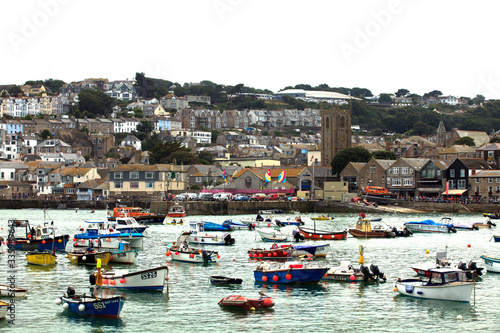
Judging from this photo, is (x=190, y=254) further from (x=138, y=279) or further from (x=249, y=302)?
(x=249, y=302)

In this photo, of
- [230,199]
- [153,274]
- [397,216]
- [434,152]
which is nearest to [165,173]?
[230,199]

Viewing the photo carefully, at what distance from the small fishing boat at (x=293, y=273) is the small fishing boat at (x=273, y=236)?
67.2ft

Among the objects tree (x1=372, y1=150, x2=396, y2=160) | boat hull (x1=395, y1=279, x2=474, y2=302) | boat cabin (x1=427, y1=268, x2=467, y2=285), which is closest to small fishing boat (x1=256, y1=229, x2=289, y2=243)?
boat hull (x1=395, y1=279, x2=474, y2=302)

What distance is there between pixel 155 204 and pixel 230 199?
39.9 feet

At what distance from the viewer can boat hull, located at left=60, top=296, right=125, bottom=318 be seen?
28.5 m

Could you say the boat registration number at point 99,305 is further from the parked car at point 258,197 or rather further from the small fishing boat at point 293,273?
the parked car at point 258,197

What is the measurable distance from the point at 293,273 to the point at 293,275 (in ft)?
0.43

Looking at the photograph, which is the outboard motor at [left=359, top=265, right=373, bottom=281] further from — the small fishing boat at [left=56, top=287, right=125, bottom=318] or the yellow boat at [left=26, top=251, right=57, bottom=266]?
the yellow boat at [left=26, top=251, right=57, bottom=266]

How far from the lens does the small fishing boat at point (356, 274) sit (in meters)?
37.3

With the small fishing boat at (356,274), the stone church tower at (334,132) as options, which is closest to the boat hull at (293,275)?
the small fishing boat at (356,274)

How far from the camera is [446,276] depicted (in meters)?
32.0

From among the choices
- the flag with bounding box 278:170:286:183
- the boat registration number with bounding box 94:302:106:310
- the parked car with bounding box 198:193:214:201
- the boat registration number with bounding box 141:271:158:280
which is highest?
the flag with bounding box 278:170:286:183

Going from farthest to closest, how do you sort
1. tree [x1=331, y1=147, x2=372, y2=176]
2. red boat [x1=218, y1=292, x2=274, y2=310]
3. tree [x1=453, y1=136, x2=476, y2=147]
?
1. tree [x1=453, y1=136, x2=476, y2=147]
2. tree [x1=331, y1=147, x2=372, y2=176]
3. red boat [x1=218, y1=292, x2=274, y2=310]

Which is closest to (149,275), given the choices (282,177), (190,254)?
(190,254)
